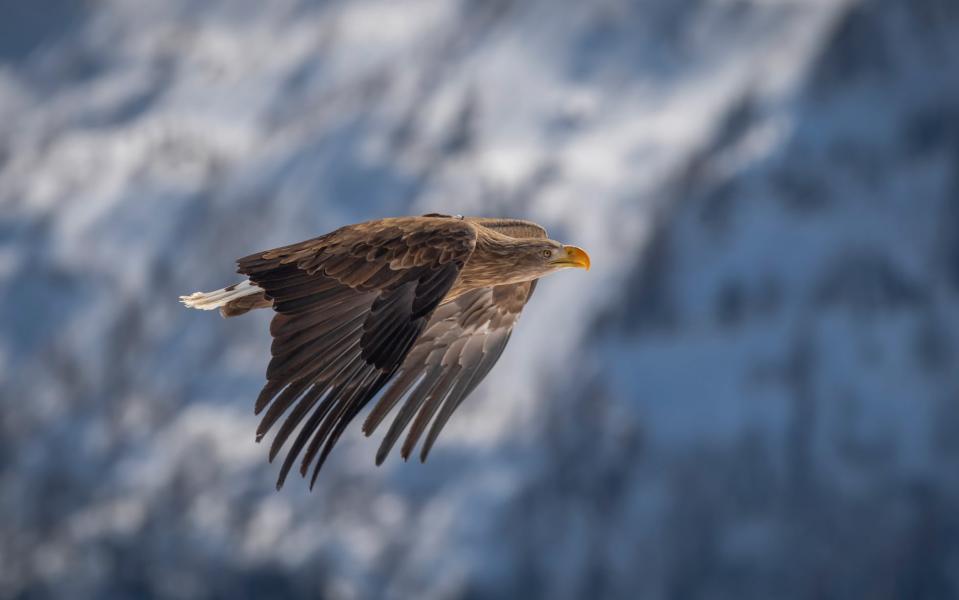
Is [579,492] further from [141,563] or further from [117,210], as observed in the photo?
[117,210]

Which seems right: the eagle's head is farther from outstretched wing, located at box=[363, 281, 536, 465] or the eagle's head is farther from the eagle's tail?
the eagle's tail

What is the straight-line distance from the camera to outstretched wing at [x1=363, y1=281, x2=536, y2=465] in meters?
10.5

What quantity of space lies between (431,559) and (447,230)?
212 feet

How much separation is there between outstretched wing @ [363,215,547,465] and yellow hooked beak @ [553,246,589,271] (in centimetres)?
70

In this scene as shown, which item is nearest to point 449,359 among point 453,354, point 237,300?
point 453,354

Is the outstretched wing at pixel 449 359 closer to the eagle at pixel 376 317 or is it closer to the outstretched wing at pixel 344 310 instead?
the eagle at pixel 376 317

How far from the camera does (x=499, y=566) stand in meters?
69.6

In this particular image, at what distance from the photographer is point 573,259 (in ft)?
35.2

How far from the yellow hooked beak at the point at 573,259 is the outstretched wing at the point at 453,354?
0.70m

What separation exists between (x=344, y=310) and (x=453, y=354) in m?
2.36

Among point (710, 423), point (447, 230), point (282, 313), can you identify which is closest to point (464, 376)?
point (447, 230)

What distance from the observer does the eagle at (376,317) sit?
840 centimetres

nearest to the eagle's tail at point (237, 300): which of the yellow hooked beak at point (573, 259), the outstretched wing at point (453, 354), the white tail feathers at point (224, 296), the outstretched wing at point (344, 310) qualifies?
the white tail feathers at point (224, 296)

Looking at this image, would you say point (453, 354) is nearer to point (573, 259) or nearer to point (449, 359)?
point (449, 359)
